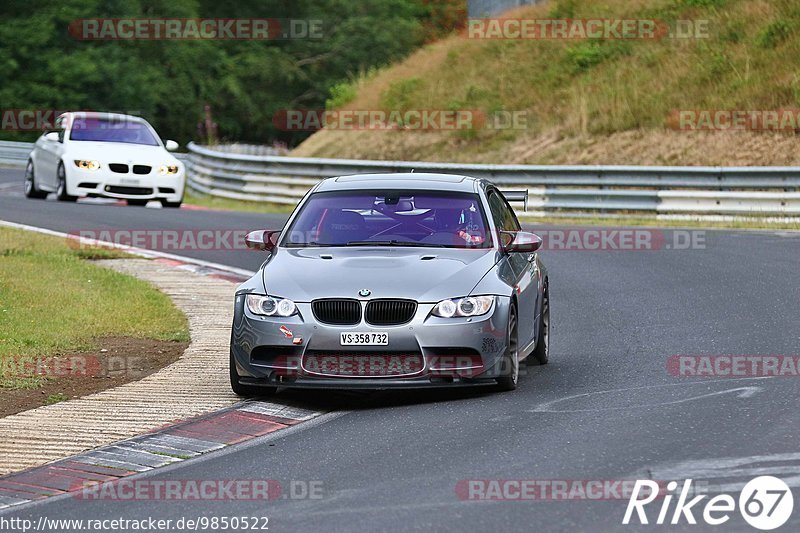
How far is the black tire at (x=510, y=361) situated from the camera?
992 cm

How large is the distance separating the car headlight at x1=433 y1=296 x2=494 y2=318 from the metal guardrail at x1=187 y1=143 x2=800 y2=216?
16119 millimetres

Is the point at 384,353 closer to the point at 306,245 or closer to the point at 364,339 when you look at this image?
the point at 364,339

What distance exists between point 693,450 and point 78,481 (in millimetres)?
3222

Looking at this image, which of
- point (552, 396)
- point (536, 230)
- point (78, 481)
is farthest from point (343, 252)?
point (536, 230)

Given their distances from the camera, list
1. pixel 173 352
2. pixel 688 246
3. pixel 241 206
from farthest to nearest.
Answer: pixel 241 206 → pixel 688 246 → pixel 173 352

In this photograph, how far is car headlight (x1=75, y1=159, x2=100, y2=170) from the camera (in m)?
26.5

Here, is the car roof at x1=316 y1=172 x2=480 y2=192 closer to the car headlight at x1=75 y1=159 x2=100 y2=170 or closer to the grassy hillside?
the car headlight at x1=75 y1=159 x2=100 y2=170

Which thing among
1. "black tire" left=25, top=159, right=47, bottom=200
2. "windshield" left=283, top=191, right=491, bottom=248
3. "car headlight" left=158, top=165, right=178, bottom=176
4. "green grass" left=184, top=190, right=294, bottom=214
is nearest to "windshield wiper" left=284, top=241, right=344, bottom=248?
"windshield" left=283, top=191, right=491, bottom=248

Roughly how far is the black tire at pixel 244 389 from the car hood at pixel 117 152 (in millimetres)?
16953

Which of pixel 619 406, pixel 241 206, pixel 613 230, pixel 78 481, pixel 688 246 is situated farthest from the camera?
pixel 241 206

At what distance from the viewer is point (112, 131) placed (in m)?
27.5

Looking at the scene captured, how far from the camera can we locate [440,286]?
32.2 feet

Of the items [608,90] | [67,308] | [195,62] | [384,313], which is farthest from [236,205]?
[195,62]

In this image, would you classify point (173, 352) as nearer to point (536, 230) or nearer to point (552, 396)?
point (552, 396)
